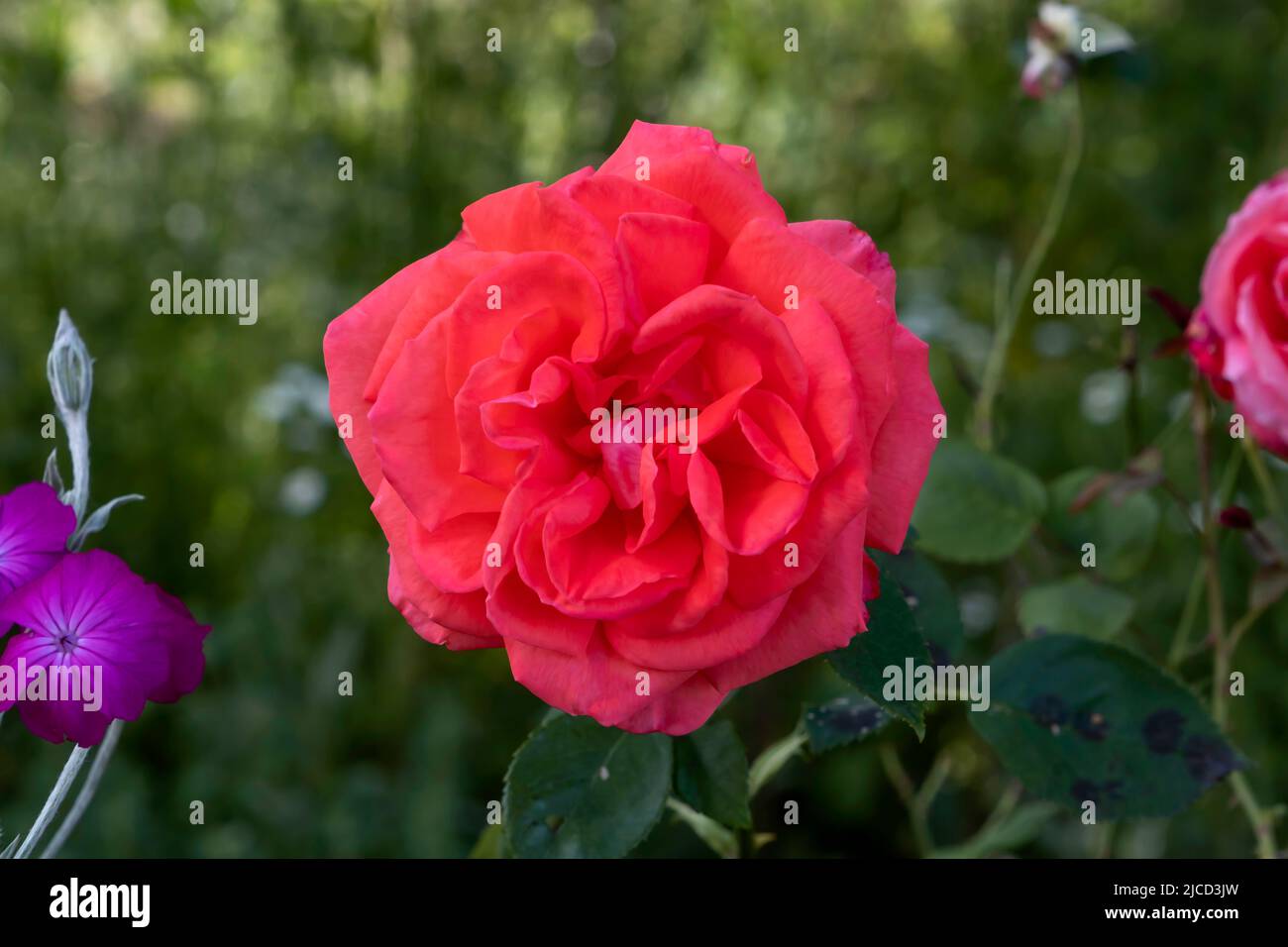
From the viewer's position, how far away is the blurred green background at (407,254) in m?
1.05

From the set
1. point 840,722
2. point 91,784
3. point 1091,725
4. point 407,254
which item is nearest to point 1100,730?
point 1091,725

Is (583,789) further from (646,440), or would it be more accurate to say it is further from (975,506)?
(975,506)

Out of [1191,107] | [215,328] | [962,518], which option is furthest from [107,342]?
[1191,107]

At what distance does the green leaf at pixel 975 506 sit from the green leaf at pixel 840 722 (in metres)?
0.11

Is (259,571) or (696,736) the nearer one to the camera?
(696,736)

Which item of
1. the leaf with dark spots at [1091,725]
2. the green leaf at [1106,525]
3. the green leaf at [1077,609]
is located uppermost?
the green leaf at [1106,525]

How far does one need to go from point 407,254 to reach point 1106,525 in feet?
2.59

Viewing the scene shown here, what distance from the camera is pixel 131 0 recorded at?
1313 millimetres

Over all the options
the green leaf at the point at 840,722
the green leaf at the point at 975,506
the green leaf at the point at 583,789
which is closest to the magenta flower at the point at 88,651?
the green leaf at the point at 583,789

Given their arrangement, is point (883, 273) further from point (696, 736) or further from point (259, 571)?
point (259, 571)

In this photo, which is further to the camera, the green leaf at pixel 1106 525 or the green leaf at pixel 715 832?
the green leaf at pixel 1106 525

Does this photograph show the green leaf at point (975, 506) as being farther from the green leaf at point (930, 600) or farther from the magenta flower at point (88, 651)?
the magenta flower at point (88, 651)

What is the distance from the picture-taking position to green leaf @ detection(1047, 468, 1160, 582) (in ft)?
1.97
